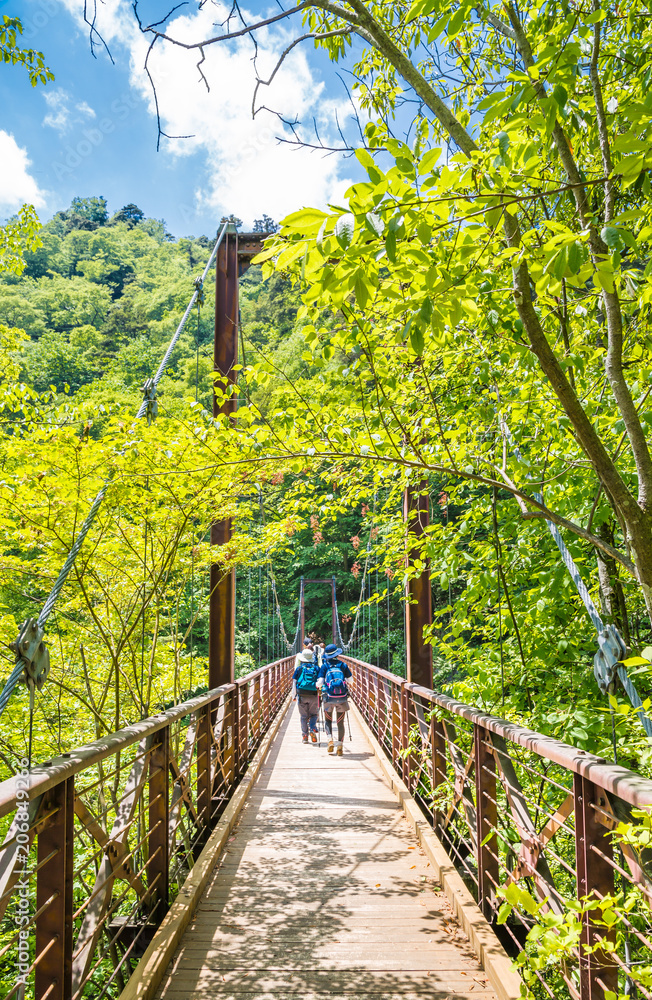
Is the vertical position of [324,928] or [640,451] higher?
[640,451]

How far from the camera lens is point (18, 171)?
3064 millimetres

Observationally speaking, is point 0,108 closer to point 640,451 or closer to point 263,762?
point 640,451

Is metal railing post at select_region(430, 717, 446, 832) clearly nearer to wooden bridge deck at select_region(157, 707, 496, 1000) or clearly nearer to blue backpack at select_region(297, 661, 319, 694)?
wooden bridge deck at select_region(157, 707, 496, 1000)

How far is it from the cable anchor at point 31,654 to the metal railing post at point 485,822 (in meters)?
1.50

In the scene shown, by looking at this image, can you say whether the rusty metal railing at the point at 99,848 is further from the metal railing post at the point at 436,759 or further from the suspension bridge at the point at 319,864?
the metal railing post at the point at 436,759

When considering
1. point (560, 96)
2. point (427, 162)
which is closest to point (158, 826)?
point (427, 162)

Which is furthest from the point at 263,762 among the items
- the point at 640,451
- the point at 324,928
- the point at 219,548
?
the point at 640,451

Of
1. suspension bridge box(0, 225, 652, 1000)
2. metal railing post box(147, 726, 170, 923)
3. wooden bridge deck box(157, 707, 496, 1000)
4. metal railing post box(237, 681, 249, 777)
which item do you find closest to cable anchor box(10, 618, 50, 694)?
suspension bridge box(0, 225, 652, 1000)

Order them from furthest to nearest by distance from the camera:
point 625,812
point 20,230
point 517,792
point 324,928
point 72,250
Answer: point 72,250, point 20,230, point 324,928, point 517,792, point 625,812

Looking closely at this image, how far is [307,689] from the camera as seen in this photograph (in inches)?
235

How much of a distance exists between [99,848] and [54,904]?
0.54 meters

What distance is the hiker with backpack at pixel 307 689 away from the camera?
19.7 feet

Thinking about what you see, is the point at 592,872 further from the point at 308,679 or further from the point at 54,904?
the point at 308,679

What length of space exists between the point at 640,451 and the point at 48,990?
1.72 meters
